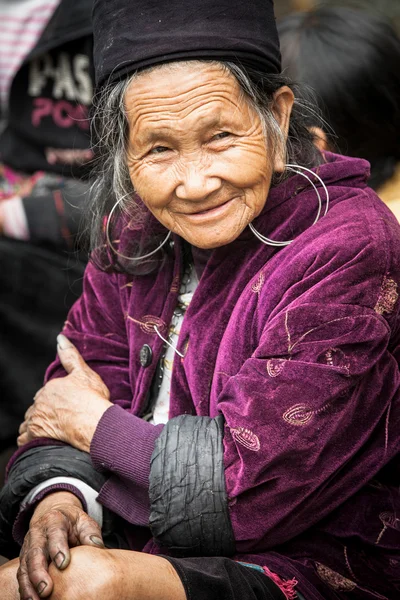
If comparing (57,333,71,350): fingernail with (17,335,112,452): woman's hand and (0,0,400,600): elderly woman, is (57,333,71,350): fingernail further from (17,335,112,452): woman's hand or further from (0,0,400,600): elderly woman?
(0,0,400,600): elderly woman

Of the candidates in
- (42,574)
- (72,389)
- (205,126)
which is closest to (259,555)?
(42,574)

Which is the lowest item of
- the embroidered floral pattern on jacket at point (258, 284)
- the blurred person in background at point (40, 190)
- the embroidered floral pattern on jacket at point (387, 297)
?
the blurred person in background at point (40, 190)

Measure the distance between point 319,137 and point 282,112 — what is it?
1.08 feet

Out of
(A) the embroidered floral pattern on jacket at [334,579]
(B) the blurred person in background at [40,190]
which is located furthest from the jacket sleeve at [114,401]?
(B) the blurred person in background at [40,190]

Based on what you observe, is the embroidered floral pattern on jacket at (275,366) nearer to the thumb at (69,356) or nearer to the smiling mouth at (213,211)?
the smiling mouth at (213,211)

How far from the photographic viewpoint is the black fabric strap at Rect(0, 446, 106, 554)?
107 inches

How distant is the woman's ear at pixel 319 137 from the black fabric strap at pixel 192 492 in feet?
3.25

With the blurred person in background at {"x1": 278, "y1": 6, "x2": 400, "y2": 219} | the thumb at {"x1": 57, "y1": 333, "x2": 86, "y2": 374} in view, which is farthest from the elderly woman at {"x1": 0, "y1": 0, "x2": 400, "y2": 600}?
the blurred person in background at {"x1": 278, "y1": 6, "x2": 400, "y2": 219}

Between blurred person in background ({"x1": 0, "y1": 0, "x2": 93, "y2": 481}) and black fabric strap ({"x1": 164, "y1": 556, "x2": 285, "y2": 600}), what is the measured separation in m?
2.13

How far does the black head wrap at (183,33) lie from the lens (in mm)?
2312

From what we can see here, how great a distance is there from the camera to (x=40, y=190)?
4.49 metres

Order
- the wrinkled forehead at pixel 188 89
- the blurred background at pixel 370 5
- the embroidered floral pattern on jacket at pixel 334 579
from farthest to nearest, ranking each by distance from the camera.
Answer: the blurred background at pixel 370 5 → the embroidered floral pattern on jacket at pixel 334 579 → the wrinkled forehead at pixel 188 89

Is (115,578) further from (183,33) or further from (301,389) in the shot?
(183,33)

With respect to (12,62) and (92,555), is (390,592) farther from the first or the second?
(12,62)
